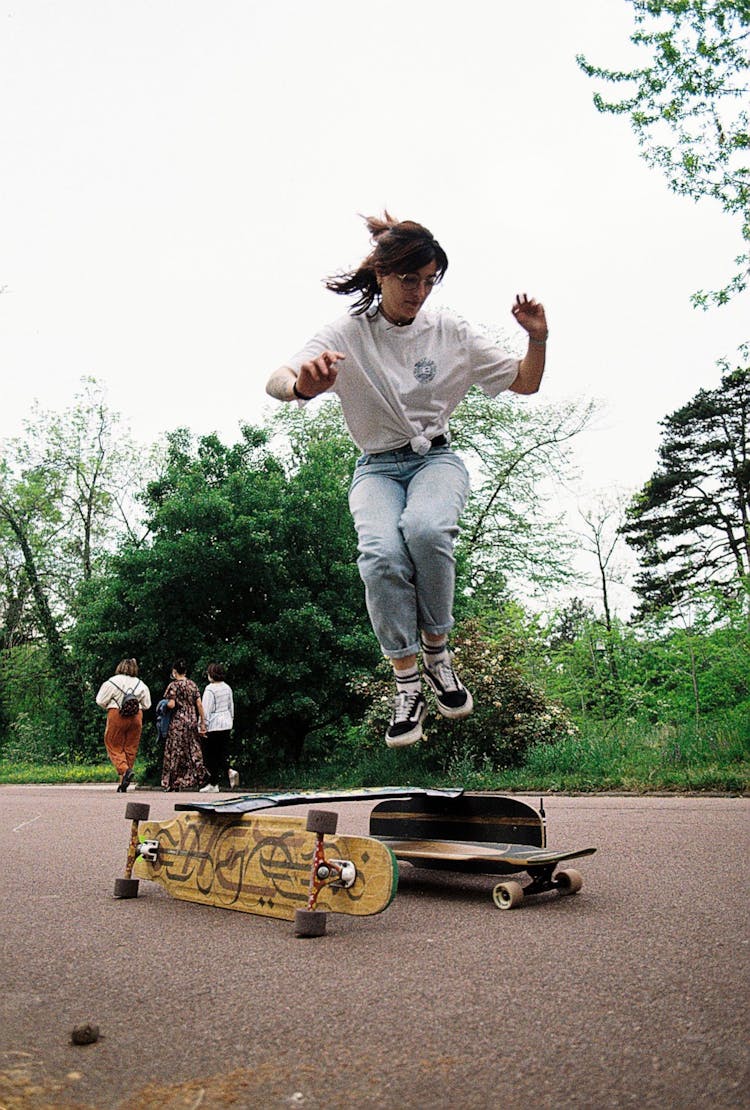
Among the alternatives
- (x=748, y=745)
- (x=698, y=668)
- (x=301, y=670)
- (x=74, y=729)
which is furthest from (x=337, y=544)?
(x=74, y=729)

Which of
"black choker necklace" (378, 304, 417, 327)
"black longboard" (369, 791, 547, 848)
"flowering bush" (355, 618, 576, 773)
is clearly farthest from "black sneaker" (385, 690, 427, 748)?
"flowering bush" (355, 618, 576, 773)

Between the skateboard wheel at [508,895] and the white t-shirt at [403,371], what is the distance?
1.98m

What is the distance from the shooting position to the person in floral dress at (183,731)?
12.9 meters

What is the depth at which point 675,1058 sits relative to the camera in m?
2.35

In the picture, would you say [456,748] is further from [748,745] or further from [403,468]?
[403,468]

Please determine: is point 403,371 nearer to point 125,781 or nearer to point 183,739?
point 183,739

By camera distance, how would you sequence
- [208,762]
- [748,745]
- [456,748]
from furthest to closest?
[208,762] → [456,748] → [748,745]

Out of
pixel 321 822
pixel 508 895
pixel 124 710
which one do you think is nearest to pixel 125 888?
pixel 321 822

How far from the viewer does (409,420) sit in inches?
162

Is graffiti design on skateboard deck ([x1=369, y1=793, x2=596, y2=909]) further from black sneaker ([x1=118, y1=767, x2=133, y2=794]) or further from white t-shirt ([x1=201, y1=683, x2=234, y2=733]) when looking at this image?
black sneaker ([x1=118, y1=767, x2=133, y2=794])

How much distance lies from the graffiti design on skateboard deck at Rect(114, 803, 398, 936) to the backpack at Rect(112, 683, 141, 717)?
8267 mm

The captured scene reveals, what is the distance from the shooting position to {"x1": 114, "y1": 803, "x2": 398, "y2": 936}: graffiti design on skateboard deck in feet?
Answer: 13.1

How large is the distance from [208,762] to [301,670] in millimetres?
2768

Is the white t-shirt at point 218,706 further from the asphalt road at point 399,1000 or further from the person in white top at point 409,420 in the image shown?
the person in white top at point 409,420
